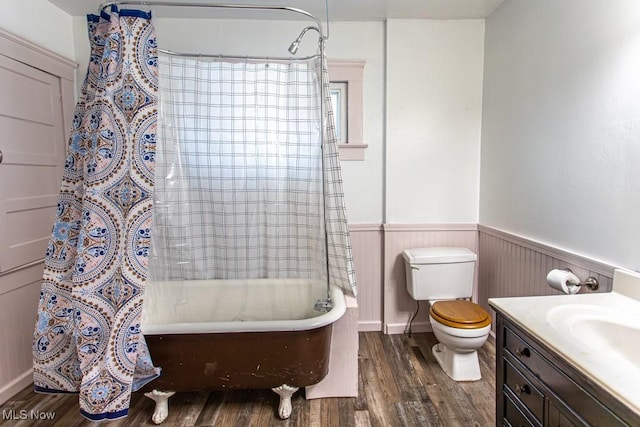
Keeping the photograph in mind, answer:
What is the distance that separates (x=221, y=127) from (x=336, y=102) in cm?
98

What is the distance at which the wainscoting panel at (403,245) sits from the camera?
102 inches

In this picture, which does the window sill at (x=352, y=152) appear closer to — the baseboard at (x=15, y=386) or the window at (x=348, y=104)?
the window at (x=348, y=104)

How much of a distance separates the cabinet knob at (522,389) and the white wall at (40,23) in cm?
297

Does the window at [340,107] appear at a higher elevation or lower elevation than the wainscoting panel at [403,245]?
higher

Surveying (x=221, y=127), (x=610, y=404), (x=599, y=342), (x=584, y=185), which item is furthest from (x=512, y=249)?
(x=221, y=127)

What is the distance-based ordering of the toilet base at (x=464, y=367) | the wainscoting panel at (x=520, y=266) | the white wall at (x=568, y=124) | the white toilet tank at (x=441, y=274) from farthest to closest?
the white toilet tank at (x=441, y=274) → the toilet base at (x=464, y=367) → the wainscoting panel at (x=520, y=266) → the white wall at (x=568, y=124)

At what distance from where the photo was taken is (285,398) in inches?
69.3

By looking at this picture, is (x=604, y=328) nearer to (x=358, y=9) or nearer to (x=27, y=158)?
(x=358, y=9)

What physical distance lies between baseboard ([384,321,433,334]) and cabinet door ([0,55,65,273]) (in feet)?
7.95

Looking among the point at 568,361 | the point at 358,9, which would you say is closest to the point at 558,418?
the point at 568,361

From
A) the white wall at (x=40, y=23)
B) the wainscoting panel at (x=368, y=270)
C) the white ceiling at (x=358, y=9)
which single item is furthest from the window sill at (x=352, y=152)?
the white wall at (x=40, y=23)

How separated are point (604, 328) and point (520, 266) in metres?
1.02

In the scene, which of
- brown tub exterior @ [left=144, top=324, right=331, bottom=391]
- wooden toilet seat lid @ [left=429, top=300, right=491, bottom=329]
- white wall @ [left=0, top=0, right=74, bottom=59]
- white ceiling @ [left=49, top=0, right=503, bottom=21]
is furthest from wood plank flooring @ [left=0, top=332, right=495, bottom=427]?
white ceiling @ [left=49, top=0, right=503, bottom=21]

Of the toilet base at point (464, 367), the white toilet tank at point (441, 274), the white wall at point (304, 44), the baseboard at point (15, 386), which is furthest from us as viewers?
the white wall at point (304, 44)
